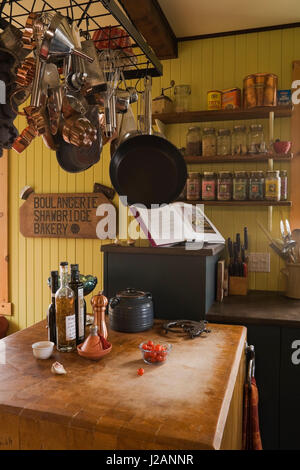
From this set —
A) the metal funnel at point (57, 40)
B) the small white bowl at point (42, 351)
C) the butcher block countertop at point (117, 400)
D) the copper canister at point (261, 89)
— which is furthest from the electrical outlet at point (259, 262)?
the metal funnel at point (57, 40)

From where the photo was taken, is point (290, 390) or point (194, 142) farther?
point (194, 142)

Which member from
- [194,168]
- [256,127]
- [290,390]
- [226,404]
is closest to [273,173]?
[256,127]

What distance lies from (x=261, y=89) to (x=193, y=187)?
0.78 meters

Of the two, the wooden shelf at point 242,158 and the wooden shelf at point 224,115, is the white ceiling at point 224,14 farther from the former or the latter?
the wooden shelf at point 242,158

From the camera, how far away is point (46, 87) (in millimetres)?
1418

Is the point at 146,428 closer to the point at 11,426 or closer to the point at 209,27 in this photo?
the point at 11,426

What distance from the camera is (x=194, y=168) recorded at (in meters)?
2.85

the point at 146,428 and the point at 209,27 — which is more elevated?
the point at 209,27

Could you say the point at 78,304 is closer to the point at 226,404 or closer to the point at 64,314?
the point at 64,314

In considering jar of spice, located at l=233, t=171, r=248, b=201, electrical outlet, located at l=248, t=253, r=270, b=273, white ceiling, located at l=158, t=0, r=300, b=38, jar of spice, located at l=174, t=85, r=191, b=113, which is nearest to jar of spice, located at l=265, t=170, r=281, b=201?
jar of spice, located at l=233, t=171, r=248, b=201

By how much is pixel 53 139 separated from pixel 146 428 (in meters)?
1.21

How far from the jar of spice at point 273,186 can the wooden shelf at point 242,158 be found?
0.33 ft

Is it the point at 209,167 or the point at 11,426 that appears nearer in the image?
the point at 11,426

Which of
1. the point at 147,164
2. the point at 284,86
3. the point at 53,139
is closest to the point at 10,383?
the point at 53,139
